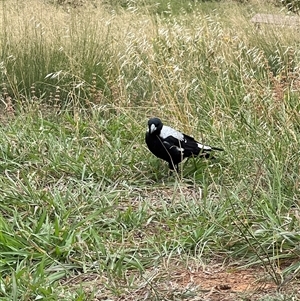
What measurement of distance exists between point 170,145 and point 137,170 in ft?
0.96

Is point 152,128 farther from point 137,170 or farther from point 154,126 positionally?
point 137,170

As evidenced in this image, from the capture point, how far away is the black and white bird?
3.26 meters

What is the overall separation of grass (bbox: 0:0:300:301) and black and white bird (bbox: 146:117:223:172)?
4.0 inches

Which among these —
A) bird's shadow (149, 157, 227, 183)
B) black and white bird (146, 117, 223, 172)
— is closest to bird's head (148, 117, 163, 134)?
black and white bird (146, 117, 223, 172)

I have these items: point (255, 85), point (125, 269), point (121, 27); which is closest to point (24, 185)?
point (125, 269)

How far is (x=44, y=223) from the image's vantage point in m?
2.76

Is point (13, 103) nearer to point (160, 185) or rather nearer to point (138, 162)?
point (138, 162)

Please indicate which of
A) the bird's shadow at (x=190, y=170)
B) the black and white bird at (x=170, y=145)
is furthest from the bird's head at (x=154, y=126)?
the bird's shadow at (x=190, y=170)

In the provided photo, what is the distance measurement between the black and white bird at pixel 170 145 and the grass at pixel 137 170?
0.33ft

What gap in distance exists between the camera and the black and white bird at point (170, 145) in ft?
10.7

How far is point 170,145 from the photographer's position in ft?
10.7

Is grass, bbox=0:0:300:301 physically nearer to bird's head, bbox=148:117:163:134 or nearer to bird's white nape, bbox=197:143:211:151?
bird's white nape, bbox=197:143:211:151

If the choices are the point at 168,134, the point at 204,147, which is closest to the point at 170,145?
the point at 168,134

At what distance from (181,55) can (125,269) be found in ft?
7.34
